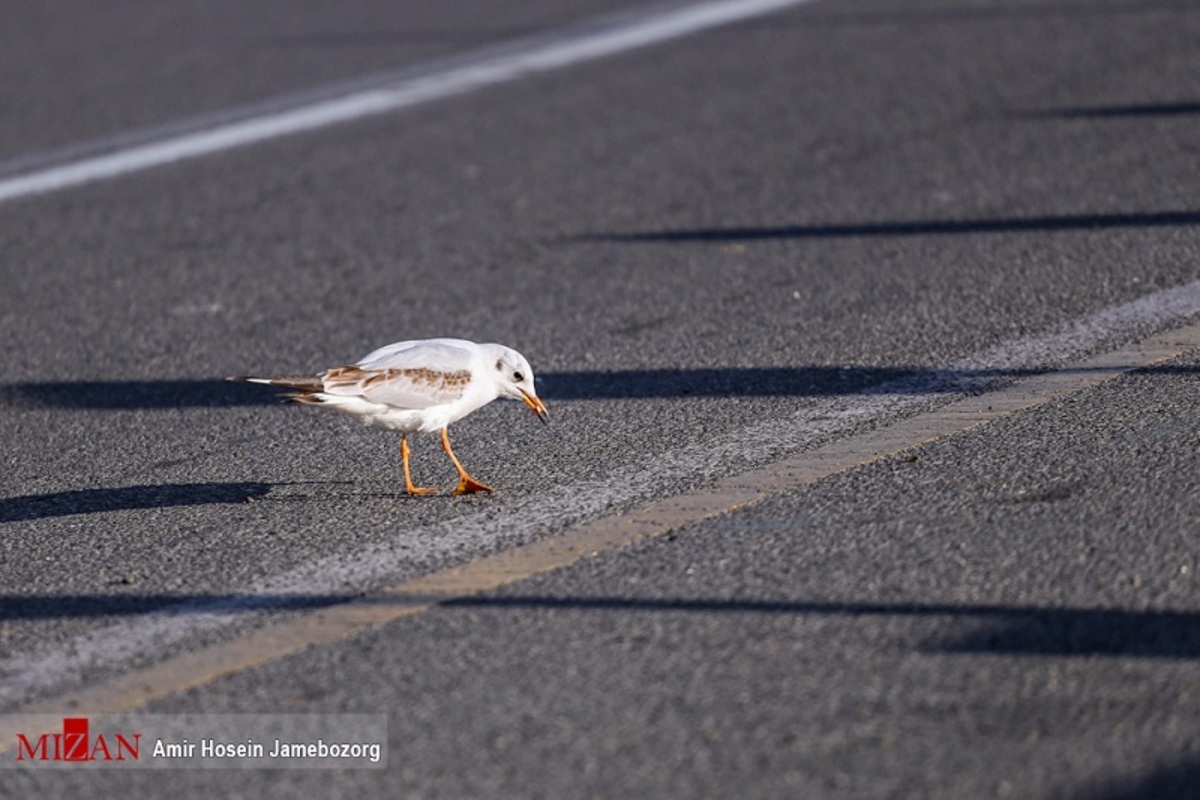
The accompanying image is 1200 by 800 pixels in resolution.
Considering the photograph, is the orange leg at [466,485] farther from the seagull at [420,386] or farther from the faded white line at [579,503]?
the faded white line at [579,503]

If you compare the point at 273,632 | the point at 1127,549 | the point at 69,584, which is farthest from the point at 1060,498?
the point at 69,584

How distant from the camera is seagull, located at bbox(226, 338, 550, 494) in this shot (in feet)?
16.9

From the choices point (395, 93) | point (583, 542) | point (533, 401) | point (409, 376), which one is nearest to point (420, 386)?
point (409, 376)

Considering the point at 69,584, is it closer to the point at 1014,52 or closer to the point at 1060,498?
the point at 1060,498

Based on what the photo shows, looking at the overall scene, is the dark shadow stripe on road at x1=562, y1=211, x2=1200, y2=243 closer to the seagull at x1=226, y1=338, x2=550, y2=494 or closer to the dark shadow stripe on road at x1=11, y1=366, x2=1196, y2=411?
the dark shadow stripe on road at x1=11, y1=366, x2=1196, y2=411

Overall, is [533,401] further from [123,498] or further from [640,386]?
[123,498]

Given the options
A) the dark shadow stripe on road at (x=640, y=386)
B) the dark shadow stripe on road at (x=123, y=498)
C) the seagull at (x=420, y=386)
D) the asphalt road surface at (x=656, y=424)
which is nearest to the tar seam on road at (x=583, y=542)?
the asphalt road surface at (x=656, y=424)

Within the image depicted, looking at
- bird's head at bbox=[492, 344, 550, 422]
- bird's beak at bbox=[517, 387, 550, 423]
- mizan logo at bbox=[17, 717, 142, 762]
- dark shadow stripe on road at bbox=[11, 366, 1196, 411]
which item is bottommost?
dark shadow stripe on road at bbox=[11, 366, 1196, 411]

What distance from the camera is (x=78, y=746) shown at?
12.4 feet

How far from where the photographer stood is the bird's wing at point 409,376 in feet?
16.9

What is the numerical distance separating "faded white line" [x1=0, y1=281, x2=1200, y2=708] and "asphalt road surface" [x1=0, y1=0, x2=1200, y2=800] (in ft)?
0.06

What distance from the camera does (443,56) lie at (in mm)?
13703

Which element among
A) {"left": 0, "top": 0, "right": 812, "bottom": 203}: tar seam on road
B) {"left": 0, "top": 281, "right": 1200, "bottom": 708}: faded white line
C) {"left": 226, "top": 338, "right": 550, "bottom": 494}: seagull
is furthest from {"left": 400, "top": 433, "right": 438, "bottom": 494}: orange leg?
{"left": 0, "top": 0, "right": 812, "bottom": 203}: tar seam on road

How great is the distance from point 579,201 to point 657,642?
5454mm
